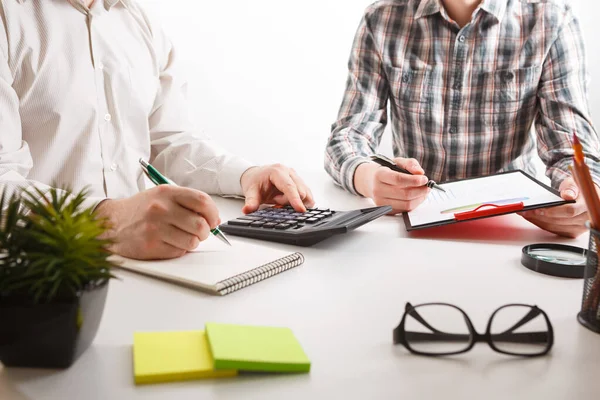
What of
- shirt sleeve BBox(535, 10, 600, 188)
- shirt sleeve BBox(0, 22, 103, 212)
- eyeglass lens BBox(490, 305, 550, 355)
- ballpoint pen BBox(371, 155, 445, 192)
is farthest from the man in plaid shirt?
eyeglass lens BBox(490, 305, 550, 355)

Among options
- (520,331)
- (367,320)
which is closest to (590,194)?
(520,331)

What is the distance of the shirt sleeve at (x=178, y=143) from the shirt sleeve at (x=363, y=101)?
314mm

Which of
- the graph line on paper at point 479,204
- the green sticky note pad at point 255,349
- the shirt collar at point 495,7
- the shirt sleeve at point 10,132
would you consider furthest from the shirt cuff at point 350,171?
the green sticky note pad at point 255,349

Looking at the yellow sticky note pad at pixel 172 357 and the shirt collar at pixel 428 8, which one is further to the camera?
the shirt collar at pixel 428 8

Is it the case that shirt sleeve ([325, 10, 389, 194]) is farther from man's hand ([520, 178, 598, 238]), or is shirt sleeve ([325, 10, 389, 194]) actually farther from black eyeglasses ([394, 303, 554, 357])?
black eyeglasses ([394, 303, 554, 357])

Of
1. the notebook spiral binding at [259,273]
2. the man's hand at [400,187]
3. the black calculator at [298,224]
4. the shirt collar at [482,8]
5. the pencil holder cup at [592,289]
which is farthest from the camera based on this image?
the shirt collar at [482,8]

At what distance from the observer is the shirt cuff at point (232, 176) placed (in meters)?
1.30

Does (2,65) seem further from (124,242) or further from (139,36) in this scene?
(124,242)

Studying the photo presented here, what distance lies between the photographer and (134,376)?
21.4 inches

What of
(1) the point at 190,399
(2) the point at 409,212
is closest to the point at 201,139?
(2) the point at 409,212

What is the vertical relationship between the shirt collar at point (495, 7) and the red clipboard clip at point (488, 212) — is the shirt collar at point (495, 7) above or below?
above

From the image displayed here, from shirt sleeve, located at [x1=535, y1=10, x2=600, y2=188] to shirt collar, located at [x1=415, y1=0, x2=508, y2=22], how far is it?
157 millimetres

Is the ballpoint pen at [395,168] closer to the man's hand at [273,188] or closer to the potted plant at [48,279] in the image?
the man's hand at [273,188]

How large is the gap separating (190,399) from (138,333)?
0.13m
